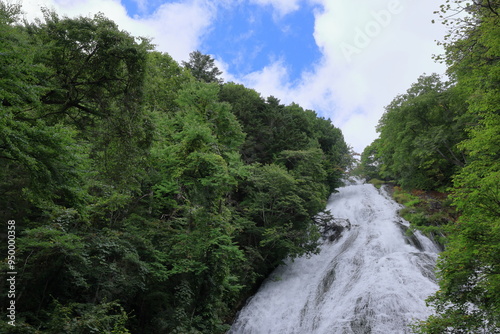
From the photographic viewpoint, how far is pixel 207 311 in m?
12.7

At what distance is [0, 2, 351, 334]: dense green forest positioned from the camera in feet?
19.4

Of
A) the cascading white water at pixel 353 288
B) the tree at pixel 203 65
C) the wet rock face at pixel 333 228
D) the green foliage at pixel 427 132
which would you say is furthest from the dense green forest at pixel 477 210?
the tree at pixel 203 65

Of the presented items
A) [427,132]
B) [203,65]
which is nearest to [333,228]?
[427,132]

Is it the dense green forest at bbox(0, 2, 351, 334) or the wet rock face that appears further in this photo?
the wet rock face

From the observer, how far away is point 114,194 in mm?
9836

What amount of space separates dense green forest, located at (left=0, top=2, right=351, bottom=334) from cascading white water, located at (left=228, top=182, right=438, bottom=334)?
147cm

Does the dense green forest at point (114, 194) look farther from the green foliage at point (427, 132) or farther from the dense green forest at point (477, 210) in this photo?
the dense green forest at point (477, 210)

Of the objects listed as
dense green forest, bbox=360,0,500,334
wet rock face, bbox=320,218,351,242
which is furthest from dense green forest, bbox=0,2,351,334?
dense green forest, bbox=360,0,500,334

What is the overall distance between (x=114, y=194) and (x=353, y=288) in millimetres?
11486

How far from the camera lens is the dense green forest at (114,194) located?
19.4ft

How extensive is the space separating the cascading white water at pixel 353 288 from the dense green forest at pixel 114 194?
1.47m

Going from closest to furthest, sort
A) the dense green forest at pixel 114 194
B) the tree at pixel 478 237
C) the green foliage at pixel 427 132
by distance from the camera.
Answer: the dense green forest at pixel 114 194
the tree at pixel 478 237
the green foliage at pixel 427 132

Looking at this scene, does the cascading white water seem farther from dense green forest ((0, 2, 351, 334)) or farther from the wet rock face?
dense green forest ((0, 2, 351, 334))

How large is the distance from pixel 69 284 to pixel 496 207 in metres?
11.8
